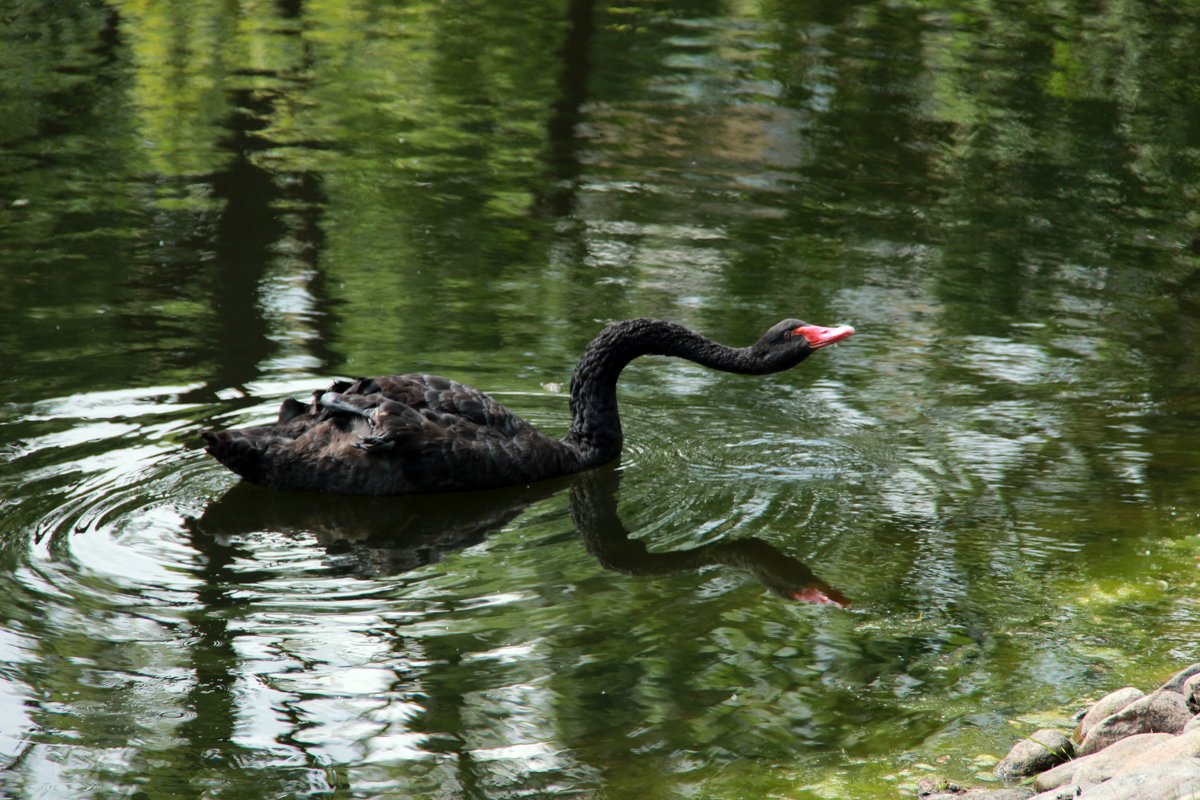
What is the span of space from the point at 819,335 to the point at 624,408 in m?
1.55

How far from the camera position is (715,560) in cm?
702

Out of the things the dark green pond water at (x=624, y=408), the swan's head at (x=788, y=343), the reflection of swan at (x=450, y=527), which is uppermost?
the swan's head at (x=788, y=343)

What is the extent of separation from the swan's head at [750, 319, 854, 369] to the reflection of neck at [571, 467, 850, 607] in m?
1.38

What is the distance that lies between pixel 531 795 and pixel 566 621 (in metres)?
1.37

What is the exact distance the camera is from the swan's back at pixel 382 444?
7.61m

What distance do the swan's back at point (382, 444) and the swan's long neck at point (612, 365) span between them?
44cm

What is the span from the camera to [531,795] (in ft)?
16.3

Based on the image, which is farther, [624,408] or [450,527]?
[624,408]

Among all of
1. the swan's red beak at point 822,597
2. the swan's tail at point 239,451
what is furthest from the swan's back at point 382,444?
the swan's red beak at point 822,597

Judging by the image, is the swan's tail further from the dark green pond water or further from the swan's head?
the swan's head

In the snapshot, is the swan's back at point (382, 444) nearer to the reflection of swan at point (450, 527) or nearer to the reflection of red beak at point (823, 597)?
the reflection of swan at point (450, 527)

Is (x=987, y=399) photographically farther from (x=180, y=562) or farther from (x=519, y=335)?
(x=180, y=562)

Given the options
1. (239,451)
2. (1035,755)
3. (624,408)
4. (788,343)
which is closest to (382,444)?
(239,451)

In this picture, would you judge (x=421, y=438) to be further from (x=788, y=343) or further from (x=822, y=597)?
(x=822, y=597)
